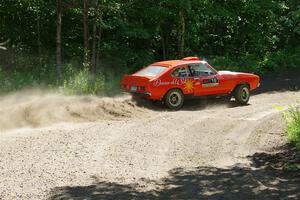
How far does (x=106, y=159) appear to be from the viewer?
855 cm

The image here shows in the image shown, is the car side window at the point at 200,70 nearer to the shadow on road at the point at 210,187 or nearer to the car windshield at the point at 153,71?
the car windshield at the point at 153,71

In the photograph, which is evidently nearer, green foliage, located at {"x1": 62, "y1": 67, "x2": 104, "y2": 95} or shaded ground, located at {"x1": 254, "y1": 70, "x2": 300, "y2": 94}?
green foliage, located at {"x1": 62, "y1": 67, "x2": 104, "y2": 95}

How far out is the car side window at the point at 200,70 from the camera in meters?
14.8

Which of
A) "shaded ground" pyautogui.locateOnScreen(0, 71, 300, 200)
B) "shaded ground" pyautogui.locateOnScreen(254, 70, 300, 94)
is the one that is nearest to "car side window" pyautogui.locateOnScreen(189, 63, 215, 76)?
"shaded ground" pyautogui.locateOnScreen(0, 71, 300, 200)

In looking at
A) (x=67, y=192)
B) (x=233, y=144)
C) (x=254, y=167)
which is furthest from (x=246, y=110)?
(x=67, y=192)

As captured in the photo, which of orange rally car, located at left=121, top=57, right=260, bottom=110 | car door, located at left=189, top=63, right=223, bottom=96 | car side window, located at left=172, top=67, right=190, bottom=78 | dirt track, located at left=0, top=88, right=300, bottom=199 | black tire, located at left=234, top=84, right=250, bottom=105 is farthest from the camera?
black tire, located at left=234, top=84, right=250, bottom=105

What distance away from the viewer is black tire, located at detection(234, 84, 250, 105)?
1564 cm

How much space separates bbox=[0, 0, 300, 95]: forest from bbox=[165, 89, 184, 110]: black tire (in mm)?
2506

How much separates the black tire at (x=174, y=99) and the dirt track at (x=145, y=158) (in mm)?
1065

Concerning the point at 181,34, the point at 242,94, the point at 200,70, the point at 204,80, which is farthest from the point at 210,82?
the point at 181,34

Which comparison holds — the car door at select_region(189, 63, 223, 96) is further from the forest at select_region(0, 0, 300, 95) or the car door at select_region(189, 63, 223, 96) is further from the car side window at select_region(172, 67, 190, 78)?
the forest at select_region(0, 0, 300, 95)

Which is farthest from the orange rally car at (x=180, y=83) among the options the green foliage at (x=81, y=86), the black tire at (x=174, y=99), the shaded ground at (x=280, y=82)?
the shaded ground at (x=280, y=82)

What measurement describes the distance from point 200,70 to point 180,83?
0.90 metres

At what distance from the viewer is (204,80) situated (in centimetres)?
1489
